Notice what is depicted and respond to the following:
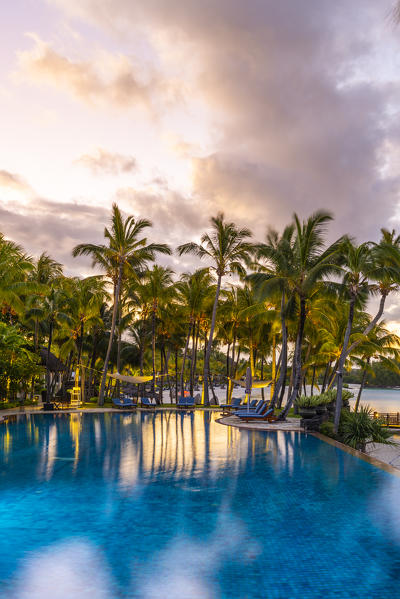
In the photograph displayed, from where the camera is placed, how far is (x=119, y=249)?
24.7 meters

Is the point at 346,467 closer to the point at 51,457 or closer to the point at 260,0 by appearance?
the point at 51,457

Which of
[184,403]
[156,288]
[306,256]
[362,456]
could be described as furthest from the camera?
[156,288]

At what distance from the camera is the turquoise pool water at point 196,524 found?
421 centimetres

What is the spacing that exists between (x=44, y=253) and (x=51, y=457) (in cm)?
2405

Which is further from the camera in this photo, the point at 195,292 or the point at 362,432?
the point at 195,292

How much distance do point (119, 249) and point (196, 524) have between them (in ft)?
67.8

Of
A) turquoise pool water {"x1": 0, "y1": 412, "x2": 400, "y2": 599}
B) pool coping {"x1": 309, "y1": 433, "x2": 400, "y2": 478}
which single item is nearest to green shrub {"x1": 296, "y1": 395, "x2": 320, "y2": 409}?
pool coping {"x1": 309, "y1": 433, "x2": 400, "y2": 478}

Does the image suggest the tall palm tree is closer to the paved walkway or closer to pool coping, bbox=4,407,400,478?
pool coping, bbox=4,407,400,478

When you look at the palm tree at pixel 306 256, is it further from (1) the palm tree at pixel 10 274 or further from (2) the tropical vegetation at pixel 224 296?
(1) the palm tree at pixel 10 274

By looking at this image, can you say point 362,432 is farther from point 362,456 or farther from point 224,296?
point 224,296

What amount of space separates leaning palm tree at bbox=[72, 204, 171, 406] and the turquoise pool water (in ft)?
47.9

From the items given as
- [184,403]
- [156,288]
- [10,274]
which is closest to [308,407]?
[184,403]

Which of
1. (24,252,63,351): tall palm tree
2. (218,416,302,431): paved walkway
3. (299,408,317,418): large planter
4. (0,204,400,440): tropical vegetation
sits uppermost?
(24,252,63,351): tall palm tree

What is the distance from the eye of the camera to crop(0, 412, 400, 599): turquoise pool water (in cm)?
421
